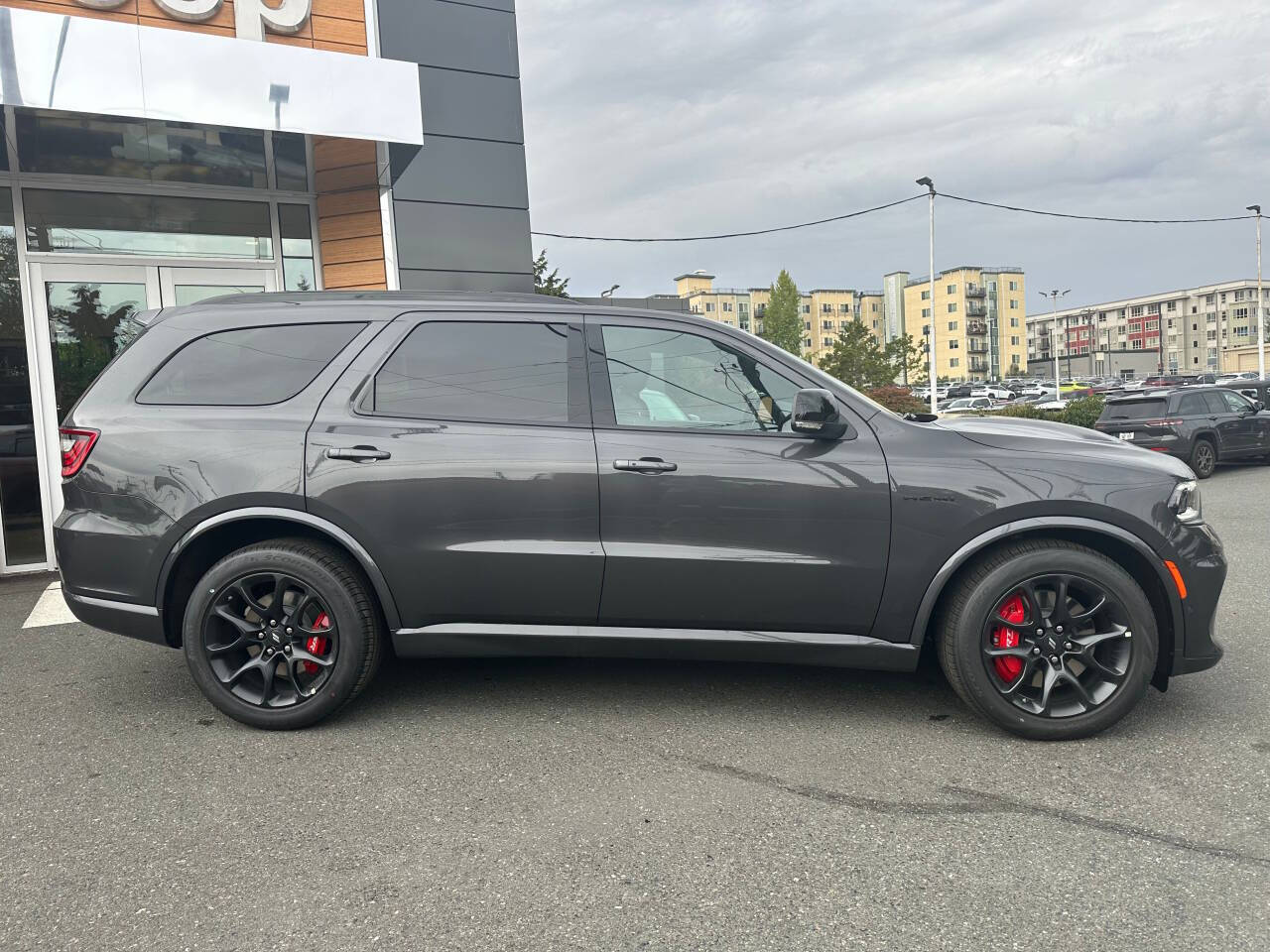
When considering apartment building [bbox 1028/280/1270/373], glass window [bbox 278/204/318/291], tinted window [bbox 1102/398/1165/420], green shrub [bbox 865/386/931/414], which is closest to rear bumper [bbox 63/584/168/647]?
glass window [bbox 278/204/318/291]

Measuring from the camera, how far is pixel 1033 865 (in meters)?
2.69

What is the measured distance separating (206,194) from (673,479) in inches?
257

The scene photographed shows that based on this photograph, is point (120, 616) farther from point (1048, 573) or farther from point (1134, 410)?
point (1134, 410)

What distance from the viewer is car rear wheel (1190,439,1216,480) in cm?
1402

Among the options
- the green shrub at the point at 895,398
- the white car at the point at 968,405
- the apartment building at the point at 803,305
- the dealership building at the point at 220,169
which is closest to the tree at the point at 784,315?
the white car at the point at 968,405

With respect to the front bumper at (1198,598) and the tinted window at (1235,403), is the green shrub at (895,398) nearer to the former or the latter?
the tinted window at (1235,403)

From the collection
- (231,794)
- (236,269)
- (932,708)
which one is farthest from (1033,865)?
(236,269)

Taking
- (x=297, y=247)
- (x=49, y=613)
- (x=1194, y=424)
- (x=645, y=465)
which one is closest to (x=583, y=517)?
(x=645, y=465)

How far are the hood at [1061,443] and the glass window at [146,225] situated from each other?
6.86 meters

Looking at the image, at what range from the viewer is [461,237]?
30.1 feet

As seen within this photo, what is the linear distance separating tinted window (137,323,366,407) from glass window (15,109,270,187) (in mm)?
4120

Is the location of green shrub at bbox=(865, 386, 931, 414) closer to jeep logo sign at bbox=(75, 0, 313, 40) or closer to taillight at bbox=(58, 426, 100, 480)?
jeep logo sign at bbox=(75, 0, 313, 40)

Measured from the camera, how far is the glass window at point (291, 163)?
25.9ft

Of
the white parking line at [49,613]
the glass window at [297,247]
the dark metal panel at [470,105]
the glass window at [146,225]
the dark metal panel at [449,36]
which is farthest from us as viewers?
the dark metal panel at [470,105]
